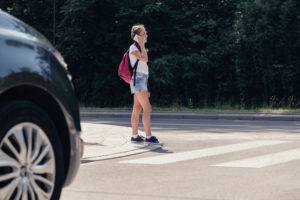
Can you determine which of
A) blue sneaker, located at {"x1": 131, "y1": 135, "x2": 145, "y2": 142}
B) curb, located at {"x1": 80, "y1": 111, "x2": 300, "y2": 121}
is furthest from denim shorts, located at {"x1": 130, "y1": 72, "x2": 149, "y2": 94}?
curb, located at {"x1": 80, "y1": 111, "x2": 300, "y2": 121}

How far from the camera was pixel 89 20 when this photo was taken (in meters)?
30.6

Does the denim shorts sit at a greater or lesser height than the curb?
greater

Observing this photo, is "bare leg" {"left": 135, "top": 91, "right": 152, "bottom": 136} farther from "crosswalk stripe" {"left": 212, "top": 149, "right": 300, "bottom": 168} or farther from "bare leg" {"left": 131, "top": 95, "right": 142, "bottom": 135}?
"crosswalk stripe" {"left": 212, "top": 149, "right": 300, "bottom": 168}

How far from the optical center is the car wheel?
4.86m

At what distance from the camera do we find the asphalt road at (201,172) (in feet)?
25.2

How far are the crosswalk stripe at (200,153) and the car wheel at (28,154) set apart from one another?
5153 mm

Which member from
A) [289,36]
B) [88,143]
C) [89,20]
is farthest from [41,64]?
[89,20]

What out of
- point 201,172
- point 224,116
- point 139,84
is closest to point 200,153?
point 139,84

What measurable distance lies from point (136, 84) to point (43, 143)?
7884 mm

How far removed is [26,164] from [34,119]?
29 centimetres

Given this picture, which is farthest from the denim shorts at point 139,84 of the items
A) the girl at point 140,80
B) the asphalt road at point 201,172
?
the asphalt road at point 201,172

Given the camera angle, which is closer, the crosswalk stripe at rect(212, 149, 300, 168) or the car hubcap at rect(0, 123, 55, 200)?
the car hubcap at rect(0, 123, 55, 200)

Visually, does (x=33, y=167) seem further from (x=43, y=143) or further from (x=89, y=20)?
(x=89, y=20)

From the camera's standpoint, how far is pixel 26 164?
16.2ft
